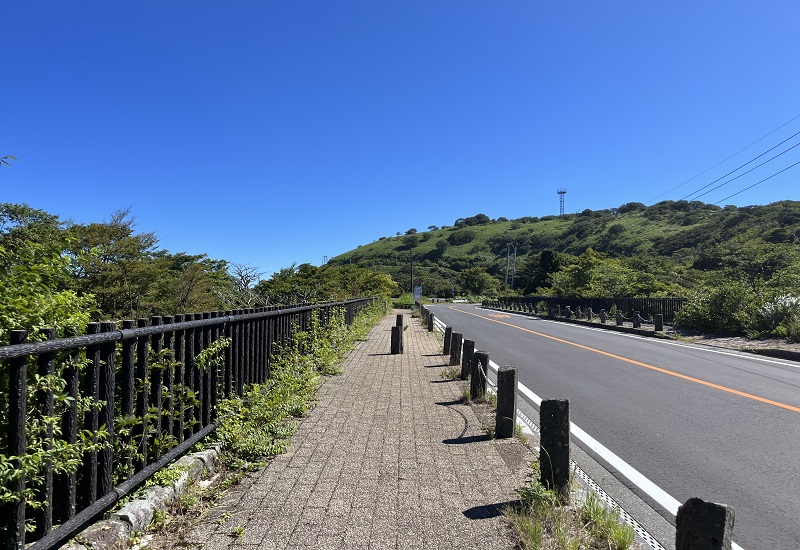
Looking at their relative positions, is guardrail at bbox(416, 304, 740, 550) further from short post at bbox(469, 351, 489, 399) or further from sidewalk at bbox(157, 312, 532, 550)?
sidewalk at bbox(157, 312, 532, 550)

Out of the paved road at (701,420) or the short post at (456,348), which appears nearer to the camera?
the paved road at (701,420)

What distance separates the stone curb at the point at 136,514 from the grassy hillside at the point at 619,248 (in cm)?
2713

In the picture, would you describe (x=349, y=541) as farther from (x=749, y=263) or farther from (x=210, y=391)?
(x=749, y=263)

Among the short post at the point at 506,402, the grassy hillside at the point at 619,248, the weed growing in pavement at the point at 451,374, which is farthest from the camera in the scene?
the grassy hillside at the point at 619,248

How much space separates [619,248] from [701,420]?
91369 mm

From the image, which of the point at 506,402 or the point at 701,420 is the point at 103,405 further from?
the point at 701,420

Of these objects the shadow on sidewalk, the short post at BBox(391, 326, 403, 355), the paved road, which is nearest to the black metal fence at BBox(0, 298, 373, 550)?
the shadow on sidewalk

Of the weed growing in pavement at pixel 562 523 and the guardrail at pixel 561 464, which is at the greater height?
the guardrail at pixel 561 464

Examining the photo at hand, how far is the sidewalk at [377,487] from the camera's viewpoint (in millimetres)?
3129

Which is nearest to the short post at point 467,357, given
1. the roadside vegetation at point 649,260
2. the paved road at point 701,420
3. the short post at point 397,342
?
the paved road at point 701,420

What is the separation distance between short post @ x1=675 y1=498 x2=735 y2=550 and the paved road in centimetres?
139

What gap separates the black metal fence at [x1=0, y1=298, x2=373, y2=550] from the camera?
7.61 feet

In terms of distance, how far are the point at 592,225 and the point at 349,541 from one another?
131 metres

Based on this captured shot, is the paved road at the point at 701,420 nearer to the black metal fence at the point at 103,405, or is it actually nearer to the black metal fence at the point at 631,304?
the black metal fence at the point at 103,405
